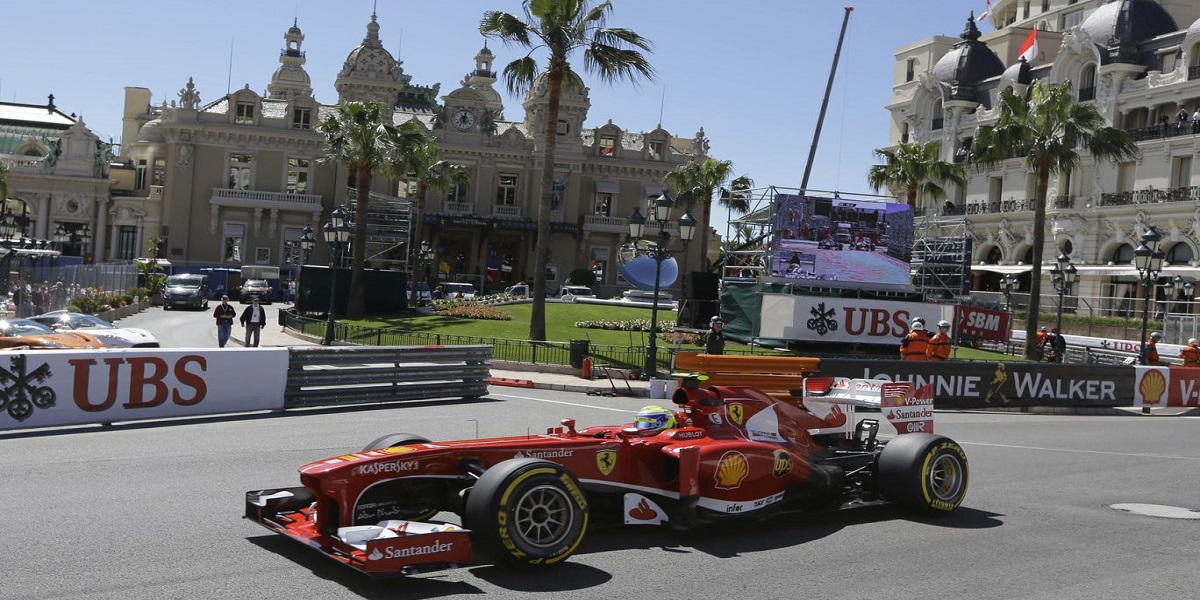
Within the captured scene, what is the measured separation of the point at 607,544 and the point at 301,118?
68167 mm

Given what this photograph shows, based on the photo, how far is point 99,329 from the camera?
89.2 feet

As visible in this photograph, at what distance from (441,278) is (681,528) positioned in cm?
6740

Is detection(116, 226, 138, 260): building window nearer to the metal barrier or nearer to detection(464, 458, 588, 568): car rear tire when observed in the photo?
the metal barrier

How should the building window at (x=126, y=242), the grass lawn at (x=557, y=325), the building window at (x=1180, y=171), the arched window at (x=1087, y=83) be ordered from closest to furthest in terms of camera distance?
the grass lawn at (x=557, y=325)
the building window at (x=1180, y=171)
the arched window at (x=1087, y=83)
the building window at (x=126, y=242)

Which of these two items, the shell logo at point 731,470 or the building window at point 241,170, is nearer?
the shell logo at point 731,470

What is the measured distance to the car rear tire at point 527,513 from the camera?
7777mm

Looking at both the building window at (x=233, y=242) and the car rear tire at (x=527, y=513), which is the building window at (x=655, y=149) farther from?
the car rear tire at (x=527, y=513)

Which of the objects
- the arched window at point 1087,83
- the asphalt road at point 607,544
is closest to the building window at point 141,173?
the arched window at point 1087,83

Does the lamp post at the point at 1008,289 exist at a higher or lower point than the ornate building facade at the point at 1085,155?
lower

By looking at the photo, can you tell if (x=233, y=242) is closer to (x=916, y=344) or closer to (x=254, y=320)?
(x=254, y=320)

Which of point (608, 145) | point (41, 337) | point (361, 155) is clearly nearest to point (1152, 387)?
point (41, 337)

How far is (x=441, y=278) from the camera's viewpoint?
7562 centimetres

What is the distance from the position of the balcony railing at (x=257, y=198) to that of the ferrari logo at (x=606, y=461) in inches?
2608

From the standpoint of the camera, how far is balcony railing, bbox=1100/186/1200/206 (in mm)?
50656
